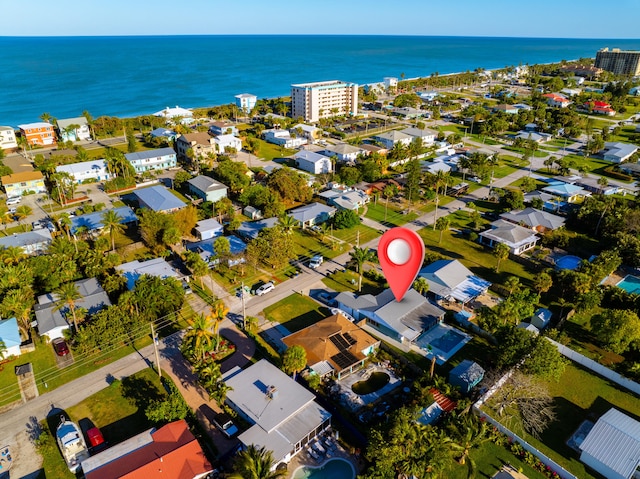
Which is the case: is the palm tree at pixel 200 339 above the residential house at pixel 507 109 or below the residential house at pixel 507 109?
below

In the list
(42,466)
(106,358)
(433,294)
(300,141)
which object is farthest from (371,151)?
(42,466)

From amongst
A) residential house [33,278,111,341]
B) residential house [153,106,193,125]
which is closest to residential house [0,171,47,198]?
residential house [33,278,111,341]

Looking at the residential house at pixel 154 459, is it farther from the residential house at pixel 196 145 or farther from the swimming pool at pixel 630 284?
the residential house at pixel 196 145

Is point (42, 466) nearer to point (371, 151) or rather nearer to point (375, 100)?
point (371, 151)

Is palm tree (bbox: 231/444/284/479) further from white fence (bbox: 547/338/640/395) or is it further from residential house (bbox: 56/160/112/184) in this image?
residential house (bbox: 56/160/112/184)

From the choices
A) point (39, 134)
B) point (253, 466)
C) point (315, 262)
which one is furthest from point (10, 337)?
point (39, 134)

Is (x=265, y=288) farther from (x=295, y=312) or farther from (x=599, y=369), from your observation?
(x=599, y=369)

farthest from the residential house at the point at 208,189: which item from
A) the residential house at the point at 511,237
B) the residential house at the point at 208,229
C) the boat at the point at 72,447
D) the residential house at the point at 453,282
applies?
the boat at the point at 72,447
